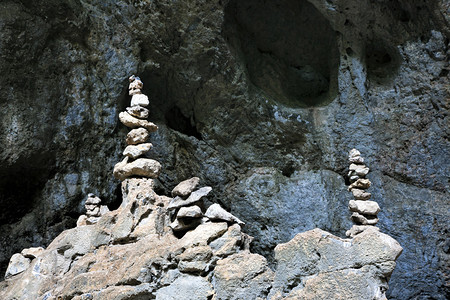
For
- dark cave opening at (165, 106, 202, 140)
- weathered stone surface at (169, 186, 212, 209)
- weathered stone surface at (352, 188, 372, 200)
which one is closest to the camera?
A: weathered stone surface at (352, 188, 372, 200)

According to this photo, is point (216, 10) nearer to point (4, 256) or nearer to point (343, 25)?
point (343, 25)

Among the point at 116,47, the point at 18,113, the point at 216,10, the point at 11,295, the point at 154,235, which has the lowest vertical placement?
the point at 11,295

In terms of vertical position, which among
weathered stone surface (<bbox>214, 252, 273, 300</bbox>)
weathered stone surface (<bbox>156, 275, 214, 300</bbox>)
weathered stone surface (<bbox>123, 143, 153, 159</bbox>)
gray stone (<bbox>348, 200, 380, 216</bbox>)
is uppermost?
weathered stone surface (<bbox>123, 143, 153, 159</bbox>)

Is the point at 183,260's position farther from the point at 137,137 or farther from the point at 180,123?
the point at 180,123

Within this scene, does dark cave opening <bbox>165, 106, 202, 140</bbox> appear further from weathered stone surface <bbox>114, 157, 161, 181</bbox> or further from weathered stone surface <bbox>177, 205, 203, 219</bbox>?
weathered stone surface <bbox>177, 205, 203, 219</bbox>

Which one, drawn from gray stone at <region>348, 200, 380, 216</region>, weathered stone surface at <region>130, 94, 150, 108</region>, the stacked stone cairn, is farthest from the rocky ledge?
weathered stone surface at <region>130, 94, 150, 108</region>

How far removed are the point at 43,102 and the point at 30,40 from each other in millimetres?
878

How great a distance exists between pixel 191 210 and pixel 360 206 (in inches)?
56.6

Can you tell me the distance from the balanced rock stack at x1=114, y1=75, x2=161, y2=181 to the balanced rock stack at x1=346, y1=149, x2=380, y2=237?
6.54ft

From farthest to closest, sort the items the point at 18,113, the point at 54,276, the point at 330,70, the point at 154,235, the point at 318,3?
the point at 330,70, the point at 318,3, the point at 18,113, the point at 54,276, the point at 154,235

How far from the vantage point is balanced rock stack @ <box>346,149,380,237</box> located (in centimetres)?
424

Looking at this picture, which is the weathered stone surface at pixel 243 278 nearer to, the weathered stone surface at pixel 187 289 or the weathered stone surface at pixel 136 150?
the weathered stone surface at pixel 187 289

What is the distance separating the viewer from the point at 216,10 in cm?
782

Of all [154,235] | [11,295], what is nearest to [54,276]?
[11,295]
